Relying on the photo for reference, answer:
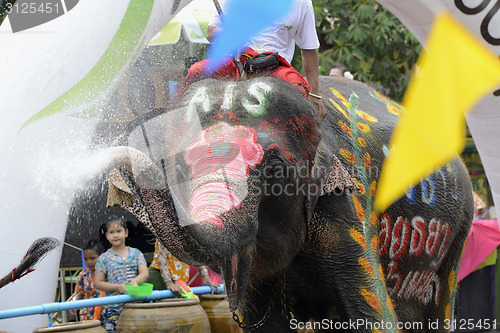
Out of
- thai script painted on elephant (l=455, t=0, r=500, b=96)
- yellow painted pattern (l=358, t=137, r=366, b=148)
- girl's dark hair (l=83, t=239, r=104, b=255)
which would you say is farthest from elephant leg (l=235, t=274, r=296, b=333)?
girl's dark hair (l=83, t=239, r=104, b=255)

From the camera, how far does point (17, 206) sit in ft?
15.5

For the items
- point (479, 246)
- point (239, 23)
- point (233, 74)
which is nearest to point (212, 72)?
point (233, 74)

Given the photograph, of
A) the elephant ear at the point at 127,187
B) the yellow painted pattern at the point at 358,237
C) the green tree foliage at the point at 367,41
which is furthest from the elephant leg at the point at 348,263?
the green tree foliage at the point at 367,41

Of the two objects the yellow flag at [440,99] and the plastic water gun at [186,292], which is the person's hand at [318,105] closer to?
the plastic water gun at [186,292]

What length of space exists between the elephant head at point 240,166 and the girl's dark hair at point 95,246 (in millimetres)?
2774

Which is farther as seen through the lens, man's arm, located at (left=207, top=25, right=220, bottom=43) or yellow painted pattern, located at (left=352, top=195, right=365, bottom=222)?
man's arm, located at (left=207, top=25, right=220, bottom=43)

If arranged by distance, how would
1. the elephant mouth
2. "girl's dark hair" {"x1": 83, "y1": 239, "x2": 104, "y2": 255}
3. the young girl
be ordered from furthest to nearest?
"girl's dark hair" {"x1": 83, "y1": 239, "x2": 104, "y2": 255} → the young girl → the elephant mouth

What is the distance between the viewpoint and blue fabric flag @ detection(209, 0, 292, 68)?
11.2 feet

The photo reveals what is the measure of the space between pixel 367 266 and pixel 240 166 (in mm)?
875

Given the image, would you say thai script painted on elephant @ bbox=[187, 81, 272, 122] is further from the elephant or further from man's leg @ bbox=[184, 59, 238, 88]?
man's leg @ bbox=[184, 59, 238, 88]

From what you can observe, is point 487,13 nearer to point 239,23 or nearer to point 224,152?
point 239,23

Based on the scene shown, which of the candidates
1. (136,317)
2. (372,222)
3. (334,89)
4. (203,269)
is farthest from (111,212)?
(372,222)

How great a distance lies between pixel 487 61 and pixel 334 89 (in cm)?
280

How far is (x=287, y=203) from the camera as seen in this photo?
3152 mm
